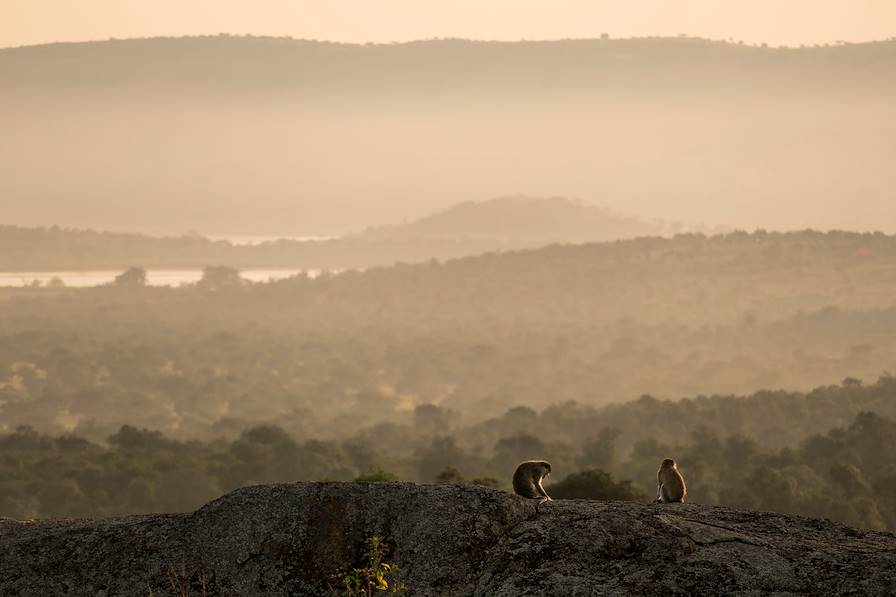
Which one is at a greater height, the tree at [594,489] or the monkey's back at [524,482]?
the monkey's back at [524,482]

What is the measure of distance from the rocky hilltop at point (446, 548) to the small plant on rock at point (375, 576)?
14 centimetres

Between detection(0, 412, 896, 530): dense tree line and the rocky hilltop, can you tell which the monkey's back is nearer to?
the rocky hilltop

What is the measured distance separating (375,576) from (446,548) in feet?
3.82

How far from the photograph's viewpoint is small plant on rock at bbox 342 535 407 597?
11.2 m

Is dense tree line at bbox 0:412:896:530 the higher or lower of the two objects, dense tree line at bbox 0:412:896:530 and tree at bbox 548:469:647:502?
the lower

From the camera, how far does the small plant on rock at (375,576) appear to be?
11227 millimetres

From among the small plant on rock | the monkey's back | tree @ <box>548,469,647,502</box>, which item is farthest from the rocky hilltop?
tree @ <box>548,469,647,502</box>

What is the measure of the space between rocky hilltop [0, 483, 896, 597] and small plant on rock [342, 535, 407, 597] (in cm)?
14

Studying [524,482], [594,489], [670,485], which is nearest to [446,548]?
[524,482]

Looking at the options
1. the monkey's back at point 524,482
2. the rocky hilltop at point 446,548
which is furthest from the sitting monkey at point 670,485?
the rocky hilltop at point 446,548

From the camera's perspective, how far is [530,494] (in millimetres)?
16094

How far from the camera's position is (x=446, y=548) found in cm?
1252

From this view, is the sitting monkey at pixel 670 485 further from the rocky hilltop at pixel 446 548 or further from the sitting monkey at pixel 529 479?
the rocky hilltop at pixel 446 548

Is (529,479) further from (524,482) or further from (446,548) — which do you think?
(446,548)
